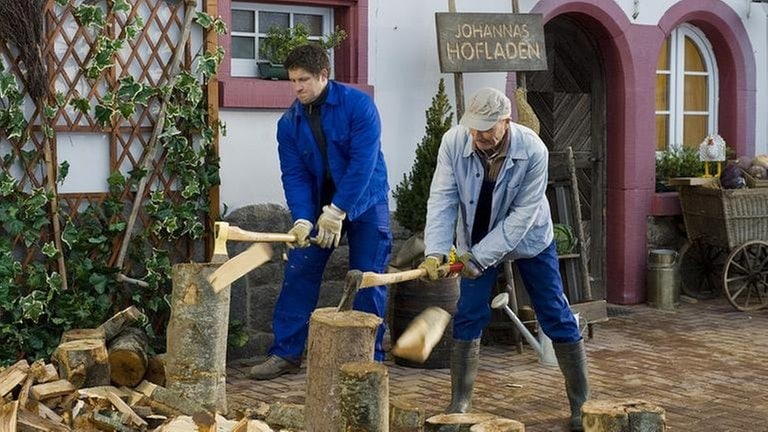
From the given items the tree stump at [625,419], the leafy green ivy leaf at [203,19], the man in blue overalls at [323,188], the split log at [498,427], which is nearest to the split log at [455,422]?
the split log at [498,427]

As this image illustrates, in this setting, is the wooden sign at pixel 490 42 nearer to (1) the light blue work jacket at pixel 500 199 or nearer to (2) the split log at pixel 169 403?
(1) the light blue work jacket at pixel 500 199

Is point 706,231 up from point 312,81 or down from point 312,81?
down

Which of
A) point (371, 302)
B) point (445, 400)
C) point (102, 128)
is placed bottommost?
point (445, 400)

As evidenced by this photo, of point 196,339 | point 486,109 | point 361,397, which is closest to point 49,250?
point 196,339

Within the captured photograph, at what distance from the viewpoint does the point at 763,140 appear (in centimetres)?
1213

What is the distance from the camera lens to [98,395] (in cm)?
631

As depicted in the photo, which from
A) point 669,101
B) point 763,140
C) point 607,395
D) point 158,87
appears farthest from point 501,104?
point 763,140

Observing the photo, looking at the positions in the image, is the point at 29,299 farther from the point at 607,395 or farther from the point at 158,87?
the point at 607,395

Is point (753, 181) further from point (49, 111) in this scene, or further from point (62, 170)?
point (49, 111)

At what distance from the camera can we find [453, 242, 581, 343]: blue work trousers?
661cm

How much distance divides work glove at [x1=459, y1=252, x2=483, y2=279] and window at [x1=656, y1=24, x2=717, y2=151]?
18.6ft

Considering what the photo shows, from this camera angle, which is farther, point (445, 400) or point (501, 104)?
point (445, 400)

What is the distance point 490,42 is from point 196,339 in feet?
12.6

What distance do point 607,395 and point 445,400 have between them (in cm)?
98
